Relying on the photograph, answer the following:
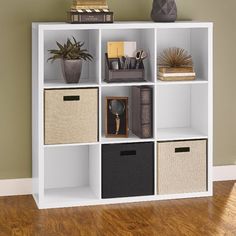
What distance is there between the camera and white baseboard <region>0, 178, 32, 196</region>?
4316mm

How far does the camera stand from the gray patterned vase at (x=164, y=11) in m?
4.15

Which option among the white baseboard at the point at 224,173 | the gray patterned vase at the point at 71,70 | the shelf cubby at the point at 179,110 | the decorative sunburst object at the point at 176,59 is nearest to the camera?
the gray patterned vase at the point at 71,70

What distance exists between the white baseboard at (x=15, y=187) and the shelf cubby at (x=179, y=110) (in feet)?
2.91

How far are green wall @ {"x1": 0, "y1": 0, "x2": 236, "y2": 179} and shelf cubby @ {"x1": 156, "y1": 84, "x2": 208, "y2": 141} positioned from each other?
217 millimetres

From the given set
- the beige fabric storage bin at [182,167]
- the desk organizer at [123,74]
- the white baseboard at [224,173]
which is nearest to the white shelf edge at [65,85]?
the desk organizer at [123,74]

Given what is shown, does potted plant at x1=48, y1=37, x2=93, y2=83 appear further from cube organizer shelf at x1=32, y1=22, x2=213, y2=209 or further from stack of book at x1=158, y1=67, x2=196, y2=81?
stack of book at x1=158, y1=67, x2=196, y2=81

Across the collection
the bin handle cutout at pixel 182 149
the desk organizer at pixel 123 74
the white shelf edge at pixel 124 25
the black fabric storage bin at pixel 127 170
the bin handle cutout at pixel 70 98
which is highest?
the white shelf edge at pixel 124 25

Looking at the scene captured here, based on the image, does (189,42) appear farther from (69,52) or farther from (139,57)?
(69,52)

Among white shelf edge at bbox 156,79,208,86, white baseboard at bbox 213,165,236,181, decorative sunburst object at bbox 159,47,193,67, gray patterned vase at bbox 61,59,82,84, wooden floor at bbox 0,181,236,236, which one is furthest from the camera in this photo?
white baseboard at bbox 213,165,236,181

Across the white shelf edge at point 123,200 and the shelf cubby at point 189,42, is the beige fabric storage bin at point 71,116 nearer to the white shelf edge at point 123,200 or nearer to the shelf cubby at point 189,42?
the white shelf edge at point 123,200

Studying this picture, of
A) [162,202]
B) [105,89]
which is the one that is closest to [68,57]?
[105,89]

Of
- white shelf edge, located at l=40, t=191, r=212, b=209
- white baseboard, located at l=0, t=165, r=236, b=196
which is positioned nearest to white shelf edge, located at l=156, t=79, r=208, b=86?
white shelf edge, located at l=40, t=191, r=212, b=209

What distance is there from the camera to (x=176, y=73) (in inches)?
166

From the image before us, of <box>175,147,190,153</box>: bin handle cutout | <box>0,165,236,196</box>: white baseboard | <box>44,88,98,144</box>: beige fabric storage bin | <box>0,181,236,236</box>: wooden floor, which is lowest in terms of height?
<box>0,181,236,236</box>: wooden floor
